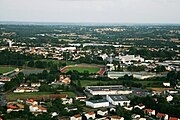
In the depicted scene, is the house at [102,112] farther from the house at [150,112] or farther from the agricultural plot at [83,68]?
the agricultural plot at [83,68]

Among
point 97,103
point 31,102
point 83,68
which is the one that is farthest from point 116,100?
point 83,68

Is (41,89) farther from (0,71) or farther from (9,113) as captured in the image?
(0,71)

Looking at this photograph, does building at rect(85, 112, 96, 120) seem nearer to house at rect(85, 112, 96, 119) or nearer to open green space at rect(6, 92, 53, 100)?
house at rect(85, 112, 96, 119)

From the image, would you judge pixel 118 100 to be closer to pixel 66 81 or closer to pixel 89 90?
pixel 89 90

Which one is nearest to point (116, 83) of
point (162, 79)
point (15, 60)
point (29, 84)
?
point (162, 79)

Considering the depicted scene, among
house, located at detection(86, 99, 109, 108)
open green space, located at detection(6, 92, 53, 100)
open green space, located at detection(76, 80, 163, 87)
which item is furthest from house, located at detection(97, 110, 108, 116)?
open green space, located at detection(76, 80, 163, 87)

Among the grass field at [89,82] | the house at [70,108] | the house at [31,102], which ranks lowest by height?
the grass field at [89,82]

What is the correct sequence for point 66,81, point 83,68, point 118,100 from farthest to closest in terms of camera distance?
point 83,68 → point 66,81 → point 118,100

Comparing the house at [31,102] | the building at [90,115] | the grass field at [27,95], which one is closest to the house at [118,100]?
the grass field at [27,95]
